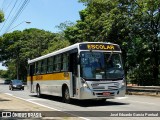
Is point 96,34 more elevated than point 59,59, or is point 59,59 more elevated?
point 96,34

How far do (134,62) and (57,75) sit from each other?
1695 centimetres

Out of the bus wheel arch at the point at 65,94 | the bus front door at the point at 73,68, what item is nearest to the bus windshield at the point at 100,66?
the bus front door at the point at 73,68

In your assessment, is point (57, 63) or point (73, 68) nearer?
point (73, 68)

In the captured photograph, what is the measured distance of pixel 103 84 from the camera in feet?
63.4

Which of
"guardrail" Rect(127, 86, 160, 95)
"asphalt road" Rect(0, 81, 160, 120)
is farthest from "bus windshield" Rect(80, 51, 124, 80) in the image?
"guardrail" Rect(127, 86, 160, 95)

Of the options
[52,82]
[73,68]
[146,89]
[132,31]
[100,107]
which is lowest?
[100,107]

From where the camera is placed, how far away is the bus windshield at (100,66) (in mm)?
19250

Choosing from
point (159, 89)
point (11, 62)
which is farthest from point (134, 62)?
point (11, 62)

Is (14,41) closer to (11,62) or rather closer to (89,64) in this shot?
(11,62)

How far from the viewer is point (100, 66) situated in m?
19.4

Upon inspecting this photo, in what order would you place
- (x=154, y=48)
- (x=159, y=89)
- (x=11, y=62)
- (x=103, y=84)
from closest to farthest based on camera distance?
(x=103, y=84), (x=159, y=89), (x=154, y=48), (x=11, y=62)

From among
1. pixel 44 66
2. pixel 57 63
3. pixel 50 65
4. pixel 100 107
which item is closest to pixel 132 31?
pixel 44 66

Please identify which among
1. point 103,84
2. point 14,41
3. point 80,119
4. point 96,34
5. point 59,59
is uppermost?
point 14,41

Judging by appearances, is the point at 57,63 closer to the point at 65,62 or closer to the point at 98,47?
the point at 65,62
